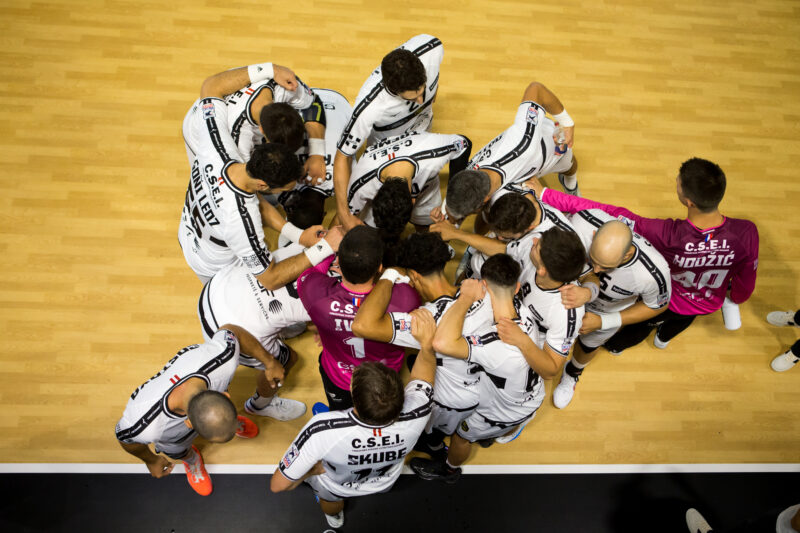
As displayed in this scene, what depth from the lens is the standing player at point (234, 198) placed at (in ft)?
10.3

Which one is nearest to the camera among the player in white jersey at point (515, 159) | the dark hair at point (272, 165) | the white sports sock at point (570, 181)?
the dark hair at point (272, 165)

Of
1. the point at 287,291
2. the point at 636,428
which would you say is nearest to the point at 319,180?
the point at 287,291

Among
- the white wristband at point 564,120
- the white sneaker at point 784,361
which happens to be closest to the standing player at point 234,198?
the white wristband at point 564,120

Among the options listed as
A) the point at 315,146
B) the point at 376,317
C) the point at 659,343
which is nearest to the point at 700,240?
the point at 659,343

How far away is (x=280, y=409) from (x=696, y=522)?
3277mm

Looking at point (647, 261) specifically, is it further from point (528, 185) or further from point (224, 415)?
point (224, 415)

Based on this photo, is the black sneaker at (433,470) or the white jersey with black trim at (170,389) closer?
the white jersey with black trim at (170,389)

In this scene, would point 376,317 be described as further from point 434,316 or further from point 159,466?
point 159,466

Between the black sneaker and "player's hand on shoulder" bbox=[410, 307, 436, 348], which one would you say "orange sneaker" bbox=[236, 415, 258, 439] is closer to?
the black sneaker

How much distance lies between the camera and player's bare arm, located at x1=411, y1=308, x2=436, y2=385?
3.02m

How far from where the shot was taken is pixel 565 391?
4258 mm

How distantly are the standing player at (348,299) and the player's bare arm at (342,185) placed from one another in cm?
48

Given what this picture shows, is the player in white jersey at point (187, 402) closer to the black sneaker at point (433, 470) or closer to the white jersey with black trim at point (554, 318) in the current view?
the black sneaker at point (433, 470)

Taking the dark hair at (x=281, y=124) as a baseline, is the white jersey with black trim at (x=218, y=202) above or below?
below
